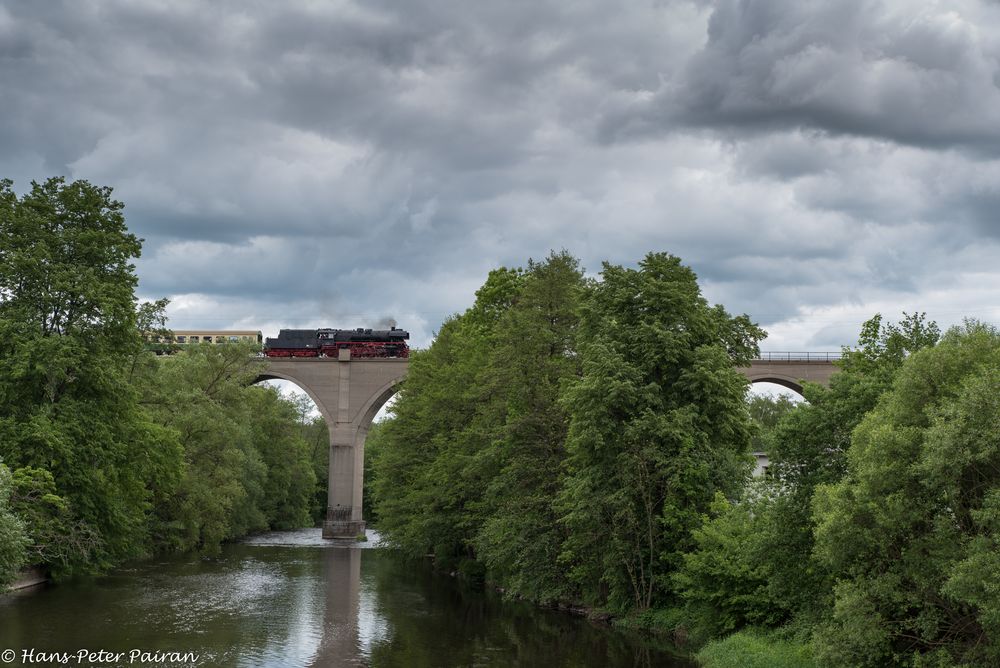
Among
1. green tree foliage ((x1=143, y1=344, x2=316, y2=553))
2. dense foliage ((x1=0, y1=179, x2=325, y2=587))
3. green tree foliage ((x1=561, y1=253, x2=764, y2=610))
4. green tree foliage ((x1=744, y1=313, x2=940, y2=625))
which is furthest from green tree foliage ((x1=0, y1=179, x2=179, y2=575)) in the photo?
green tree foliage ((x1=744, y1=313, x2=940, y2=625))

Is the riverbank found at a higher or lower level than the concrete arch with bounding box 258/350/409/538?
lower

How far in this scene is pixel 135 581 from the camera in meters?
34.6

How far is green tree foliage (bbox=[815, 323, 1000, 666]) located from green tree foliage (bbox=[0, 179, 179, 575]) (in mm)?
19060

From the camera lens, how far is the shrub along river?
2138 cm

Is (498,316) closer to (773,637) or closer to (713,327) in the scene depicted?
(713,327)

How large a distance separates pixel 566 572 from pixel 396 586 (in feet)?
31.4

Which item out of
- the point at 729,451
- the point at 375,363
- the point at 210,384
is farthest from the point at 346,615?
the point at 375,363

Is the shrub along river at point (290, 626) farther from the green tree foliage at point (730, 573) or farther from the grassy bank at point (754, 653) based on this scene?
the green tree foliage at point (730, 573)

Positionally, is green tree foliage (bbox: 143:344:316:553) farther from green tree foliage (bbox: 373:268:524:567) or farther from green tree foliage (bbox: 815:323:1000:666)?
green tree foliage (bbox: 815:323:1000:666)

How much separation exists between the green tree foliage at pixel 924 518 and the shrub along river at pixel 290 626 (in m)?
7.13

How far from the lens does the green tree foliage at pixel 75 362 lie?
25.4 m

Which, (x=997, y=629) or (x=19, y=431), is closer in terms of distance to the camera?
(x=997, y=629)

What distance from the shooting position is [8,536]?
65.8 feet

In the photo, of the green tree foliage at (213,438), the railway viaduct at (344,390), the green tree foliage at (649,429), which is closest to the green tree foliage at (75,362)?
the green tree foliage at (213,438)
